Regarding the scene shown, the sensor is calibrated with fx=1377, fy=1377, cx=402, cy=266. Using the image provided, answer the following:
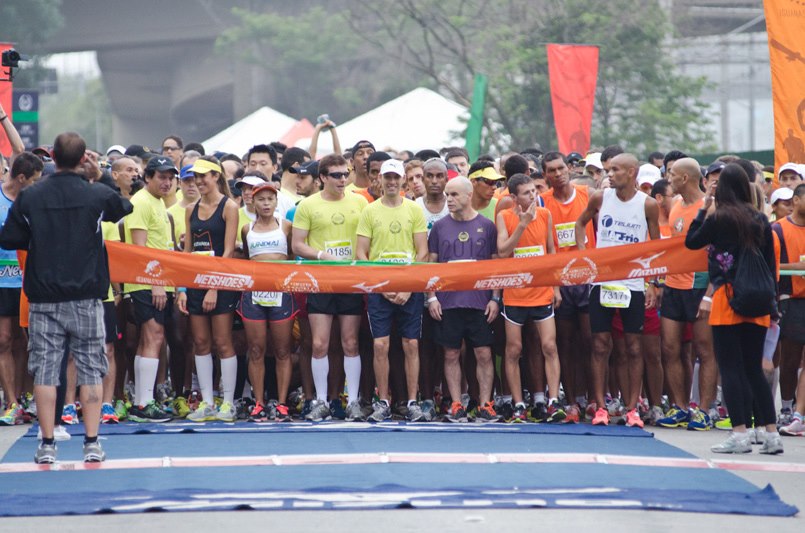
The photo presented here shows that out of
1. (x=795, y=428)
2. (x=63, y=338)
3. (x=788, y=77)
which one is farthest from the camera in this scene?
(x=788, y=77)

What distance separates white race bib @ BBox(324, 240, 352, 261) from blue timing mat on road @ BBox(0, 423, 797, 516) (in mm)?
1634

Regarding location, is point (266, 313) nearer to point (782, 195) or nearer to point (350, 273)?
point (350, 273)

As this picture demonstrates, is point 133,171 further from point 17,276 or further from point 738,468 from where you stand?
point 738,468

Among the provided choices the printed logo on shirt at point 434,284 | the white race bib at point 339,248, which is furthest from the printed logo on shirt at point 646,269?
the white race bib at point 339,248

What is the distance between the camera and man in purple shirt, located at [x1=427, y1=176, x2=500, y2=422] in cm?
1158

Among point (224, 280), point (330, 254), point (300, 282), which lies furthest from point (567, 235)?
point (224, 280)

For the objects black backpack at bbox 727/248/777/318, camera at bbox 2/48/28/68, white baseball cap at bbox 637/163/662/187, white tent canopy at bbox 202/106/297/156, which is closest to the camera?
black backpack at bbox 727/248/777/318

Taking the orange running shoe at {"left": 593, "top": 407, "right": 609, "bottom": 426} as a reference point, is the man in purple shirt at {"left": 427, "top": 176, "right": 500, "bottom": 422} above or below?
above

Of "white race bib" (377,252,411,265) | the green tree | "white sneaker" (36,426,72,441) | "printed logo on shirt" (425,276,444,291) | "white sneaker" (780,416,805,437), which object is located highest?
the green tree

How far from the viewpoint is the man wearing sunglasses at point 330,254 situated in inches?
460

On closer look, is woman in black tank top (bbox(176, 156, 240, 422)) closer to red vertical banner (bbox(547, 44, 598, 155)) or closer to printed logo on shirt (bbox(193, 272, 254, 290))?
printed logo on shirt (bbox(193, 272, 254, 290))

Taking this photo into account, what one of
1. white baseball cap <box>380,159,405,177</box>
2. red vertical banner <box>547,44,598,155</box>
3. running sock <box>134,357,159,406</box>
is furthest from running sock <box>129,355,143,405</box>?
red vertical banner <box>547,44,598,155</box>

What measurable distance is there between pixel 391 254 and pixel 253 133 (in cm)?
1778

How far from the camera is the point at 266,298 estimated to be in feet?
38.2
